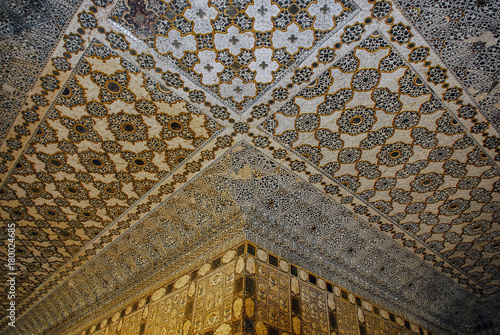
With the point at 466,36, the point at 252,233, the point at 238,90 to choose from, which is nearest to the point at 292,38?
the point at 238,90

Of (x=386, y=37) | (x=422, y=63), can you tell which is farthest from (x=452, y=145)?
(x=386, y=37)

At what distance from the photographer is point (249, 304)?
3.12m

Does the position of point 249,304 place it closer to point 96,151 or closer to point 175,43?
point 96,151

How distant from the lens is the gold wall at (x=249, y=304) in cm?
316

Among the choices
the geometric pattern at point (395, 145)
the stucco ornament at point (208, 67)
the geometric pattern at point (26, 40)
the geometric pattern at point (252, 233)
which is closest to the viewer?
the geometric pattern at point (26, 40)

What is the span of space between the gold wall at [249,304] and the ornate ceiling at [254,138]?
0.29 metres

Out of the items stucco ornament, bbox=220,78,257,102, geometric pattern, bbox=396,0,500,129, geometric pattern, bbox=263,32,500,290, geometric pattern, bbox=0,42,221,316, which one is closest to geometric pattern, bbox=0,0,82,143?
geometric pattern, bbox=0,42,221,316

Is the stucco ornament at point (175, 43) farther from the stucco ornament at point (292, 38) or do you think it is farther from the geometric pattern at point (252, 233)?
the geometric pattern at point (252, 233)

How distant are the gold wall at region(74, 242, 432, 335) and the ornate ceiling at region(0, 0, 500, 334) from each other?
0.29m

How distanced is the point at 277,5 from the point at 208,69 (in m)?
0.80

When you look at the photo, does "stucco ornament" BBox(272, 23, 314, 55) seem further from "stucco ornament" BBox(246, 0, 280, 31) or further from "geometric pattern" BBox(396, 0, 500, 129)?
"geometric pattern" BBox(396, 0, 500, 129)

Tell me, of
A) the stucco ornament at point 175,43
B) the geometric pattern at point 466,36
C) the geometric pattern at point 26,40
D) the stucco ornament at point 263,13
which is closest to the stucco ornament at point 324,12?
the stucco ornament at point 263,13

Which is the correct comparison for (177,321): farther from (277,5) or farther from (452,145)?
(452,145)

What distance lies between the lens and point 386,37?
2742mm
